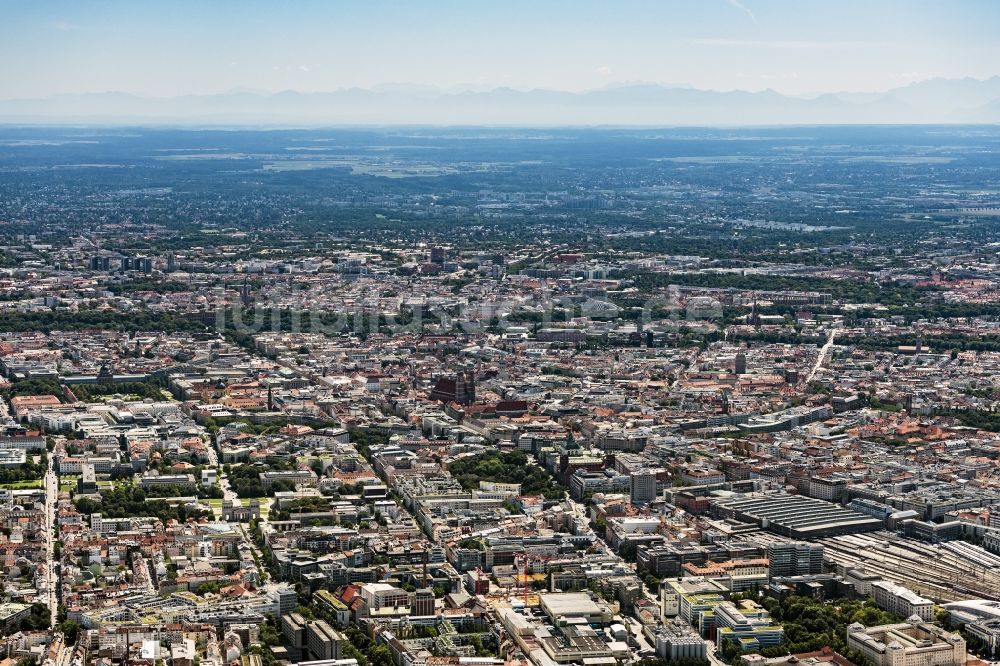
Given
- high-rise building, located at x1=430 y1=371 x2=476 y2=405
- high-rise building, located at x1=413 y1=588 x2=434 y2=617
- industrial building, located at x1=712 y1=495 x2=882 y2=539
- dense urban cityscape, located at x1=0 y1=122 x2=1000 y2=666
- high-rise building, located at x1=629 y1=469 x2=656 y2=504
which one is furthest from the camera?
high-rise building, located at x1=430 y1=371 x2=476 y2=405

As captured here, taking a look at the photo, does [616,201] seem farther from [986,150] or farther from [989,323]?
[986,150]

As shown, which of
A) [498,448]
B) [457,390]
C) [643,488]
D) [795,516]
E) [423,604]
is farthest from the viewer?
Result: [457,390]

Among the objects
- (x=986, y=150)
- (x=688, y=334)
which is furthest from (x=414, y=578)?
(x=986, y=150)

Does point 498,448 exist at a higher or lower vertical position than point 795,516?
lower

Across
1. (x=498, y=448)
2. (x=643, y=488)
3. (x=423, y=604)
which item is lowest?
(x=498, y=448)

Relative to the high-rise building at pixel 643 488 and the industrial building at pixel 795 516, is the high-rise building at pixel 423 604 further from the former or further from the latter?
the high-rise building at pixel 643 488

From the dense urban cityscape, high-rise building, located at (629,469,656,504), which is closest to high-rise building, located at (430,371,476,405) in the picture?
the dense urban cityscape

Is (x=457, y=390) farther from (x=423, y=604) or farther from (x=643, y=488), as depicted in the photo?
(x=423, y=604)

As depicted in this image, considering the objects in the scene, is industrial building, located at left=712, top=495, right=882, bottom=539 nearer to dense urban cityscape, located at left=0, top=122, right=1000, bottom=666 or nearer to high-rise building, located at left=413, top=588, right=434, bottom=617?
dense urban cityscape, located at left=0, top=122, right=1000, bottom=666

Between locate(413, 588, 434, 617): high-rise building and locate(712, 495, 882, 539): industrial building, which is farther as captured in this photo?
locate(712, 495, 882, 539): industrial building

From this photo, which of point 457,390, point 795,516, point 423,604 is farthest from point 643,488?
point 457,390

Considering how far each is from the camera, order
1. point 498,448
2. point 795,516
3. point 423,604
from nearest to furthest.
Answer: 1. point 423,604
2. point 795,516
3. point 498,448

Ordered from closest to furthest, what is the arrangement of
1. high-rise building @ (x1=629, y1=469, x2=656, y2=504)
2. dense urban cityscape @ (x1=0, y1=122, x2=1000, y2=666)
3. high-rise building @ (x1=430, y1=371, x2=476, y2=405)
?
dense urban cityscape @ (x1=0, y1=122, x2=1000, y2=666), high-rise building @ (x1=629, y1=469, x2=656, y2=504), high-rise building @ (x1=430, y1=371, x2=476, y2=405)
